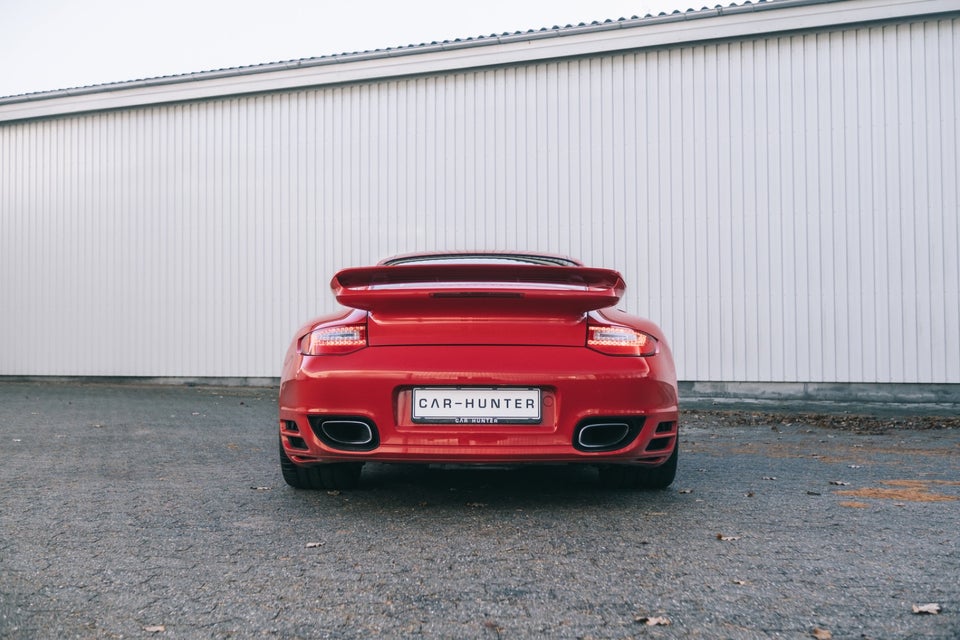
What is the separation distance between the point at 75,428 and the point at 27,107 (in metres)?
8.79

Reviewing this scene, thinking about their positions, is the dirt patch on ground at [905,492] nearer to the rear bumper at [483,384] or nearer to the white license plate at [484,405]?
the rear bumper at [483,384]

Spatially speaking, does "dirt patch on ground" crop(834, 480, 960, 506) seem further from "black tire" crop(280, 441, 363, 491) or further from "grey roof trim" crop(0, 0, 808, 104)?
"grey roof trim" crop(0, 0, 808, 104)

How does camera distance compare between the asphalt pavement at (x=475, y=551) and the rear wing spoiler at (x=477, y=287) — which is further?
the rear wing spoiler at (x=477, y=287)

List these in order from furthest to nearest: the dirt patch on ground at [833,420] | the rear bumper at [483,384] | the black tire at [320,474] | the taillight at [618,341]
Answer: the dirt patch on ground at [833,420] < the black tire at [320,474] < the taillight at [618,341] < the rear bumper at [483,384]

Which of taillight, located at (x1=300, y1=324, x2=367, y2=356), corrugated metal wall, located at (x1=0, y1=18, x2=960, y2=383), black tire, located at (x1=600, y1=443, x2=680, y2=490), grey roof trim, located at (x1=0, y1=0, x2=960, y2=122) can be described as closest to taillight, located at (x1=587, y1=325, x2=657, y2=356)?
black tire, located at (x1=600, y1=443, x2=680, y2=490)

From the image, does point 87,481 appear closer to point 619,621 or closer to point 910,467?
point 619,621

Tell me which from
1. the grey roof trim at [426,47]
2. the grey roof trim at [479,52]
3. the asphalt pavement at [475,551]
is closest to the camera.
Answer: the asphalt pavement at [475,551]

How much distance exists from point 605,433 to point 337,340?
1.19 metres

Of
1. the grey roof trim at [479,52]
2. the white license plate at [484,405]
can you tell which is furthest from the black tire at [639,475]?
the grey roof trim at [479,52]

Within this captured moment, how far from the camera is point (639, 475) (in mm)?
4102

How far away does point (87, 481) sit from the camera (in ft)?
14.7

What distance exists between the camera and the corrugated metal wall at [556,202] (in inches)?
401

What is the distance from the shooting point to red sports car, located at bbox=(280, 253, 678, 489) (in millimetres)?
3439

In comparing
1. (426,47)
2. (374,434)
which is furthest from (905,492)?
(426,47)
